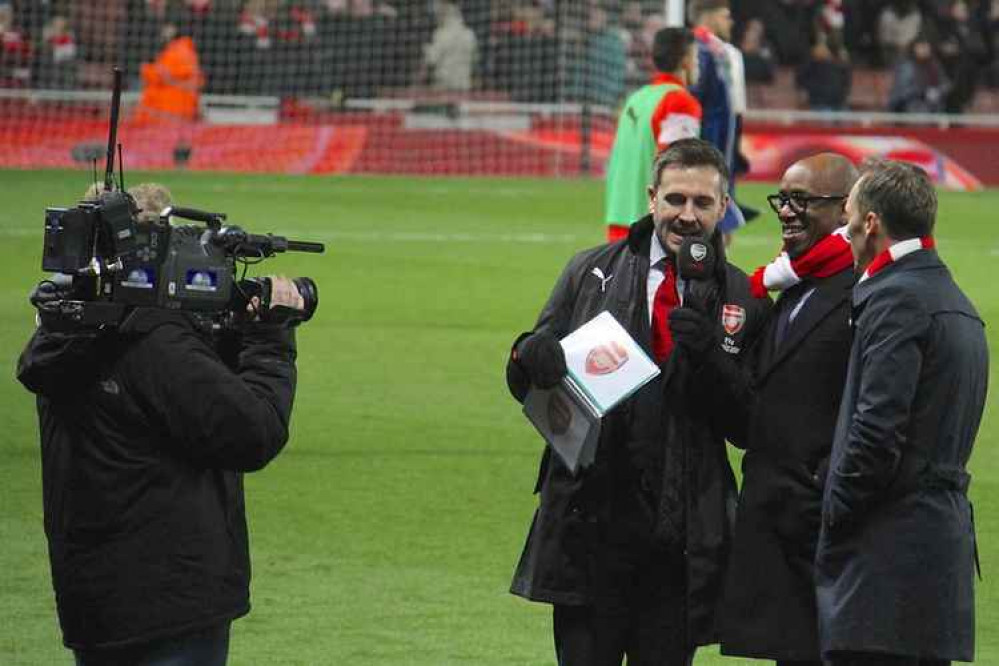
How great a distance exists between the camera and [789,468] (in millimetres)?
4785

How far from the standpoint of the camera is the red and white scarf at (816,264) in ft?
16.0

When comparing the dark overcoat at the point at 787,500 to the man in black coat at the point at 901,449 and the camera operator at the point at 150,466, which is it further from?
the camera operator at the point at 150,466

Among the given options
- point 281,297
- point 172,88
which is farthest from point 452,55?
point 281,297

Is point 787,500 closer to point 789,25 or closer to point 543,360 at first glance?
point 543,360

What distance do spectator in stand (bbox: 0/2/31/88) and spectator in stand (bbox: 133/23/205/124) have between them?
62.4 inches

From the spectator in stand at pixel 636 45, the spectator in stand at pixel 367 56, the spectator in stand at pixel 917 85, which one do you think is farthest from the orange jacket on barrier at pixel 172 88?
the spectator in stand at pixel 917 85

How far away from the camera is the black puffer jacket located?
4.45m

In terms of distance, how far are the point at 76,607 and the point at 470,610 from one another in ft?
9.42

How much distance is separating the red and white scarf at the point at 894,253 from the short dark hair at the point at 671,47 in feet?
26.3

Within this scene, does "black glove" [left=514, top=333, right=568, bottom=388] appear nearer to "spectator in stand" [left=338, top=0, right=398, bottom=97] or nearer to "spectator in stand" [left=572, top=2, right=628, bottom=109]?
"spectator in stand" [left=572, top=2, right=628, bottom=109]

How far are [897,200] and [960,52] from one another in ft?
91.0

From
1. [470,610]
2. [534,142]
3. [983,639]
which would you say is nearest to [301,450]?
[470,610]

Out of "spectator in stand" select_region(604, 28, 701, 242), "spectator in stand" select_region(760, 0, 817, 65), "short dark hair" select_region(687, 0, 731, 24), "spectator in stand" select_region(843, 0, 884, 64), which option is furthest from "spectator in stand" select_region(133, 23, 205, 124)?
"spectator in stand" select_region(604, 28, 701, 242)

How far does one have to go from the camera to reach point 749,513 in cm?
481
